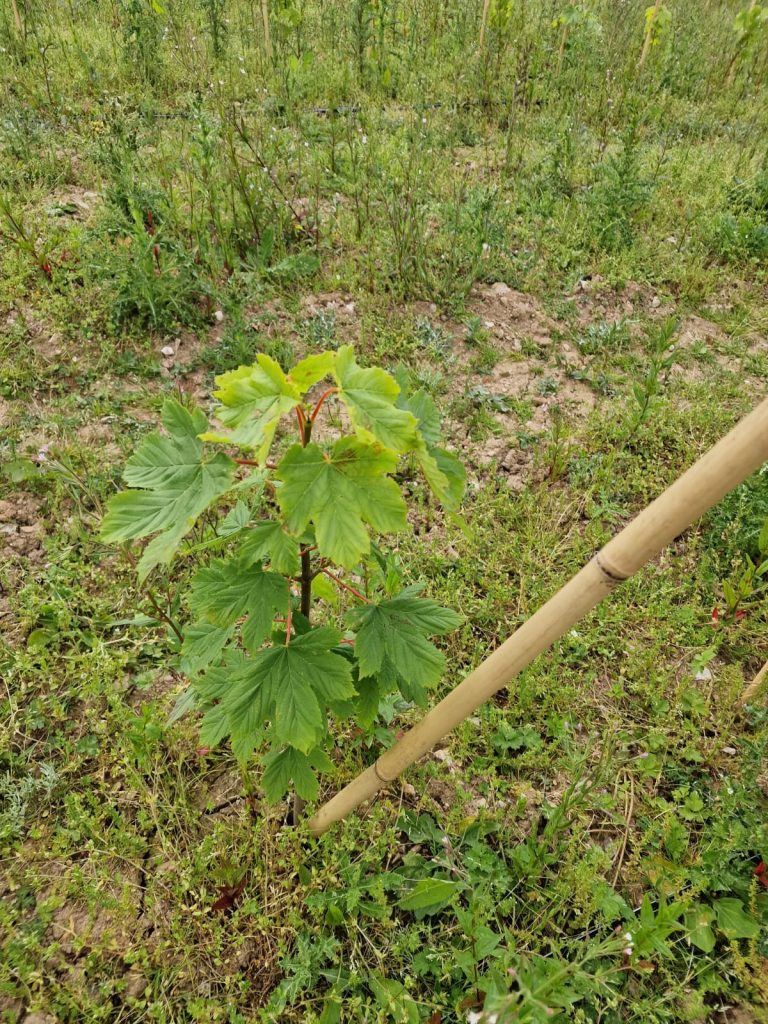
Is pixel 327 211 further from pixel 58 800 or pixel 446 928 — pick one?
pixel 446 928

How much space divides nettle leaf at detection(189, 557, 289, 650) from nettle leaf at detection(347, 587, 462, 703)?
0.23 m

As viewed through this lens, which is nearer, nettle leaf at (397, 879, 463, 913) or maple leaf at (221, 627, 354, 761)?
maple leaf at (221, 627, 354, 761)

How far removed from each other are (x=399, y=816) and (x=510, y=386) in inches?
103

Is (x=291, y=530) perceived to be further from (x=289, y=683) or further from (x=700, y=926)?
(x=700, y=926)

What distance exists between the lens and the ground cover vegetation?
1544 mm

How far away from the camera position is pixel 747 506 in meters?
2.99

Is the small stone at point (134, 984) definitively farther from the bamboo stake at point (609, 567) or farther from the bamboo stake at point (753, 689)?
the bamboo stake at point (753, 689)

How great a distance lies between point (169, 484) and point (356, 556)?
453 millimetres

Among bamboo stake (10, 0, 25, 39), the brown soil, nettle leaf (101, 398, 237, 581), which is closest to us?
nettle leaf (101, 398, 237, 581)

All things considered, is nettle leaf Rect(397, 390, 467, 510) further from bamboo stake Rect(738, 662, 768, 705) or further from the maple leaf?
bamboo stake Rect(738, 662, 768, 705)

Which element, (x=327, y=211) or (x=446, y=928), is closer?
(x=446, y=928)

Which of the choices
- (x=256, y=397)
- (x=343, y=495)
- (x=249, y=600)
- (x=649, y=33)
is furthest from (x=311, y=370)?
(x=649, y=33)

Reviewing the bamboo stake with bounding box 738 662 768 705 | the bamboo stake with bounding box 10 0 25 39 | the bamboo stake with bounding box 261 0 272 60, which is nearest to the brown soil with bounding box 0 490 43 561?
the bamboo stake with bounding box 738 662 768 705

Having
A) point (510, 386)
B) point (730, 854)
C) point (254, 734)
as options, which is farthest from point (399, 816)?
point (510, 386)
